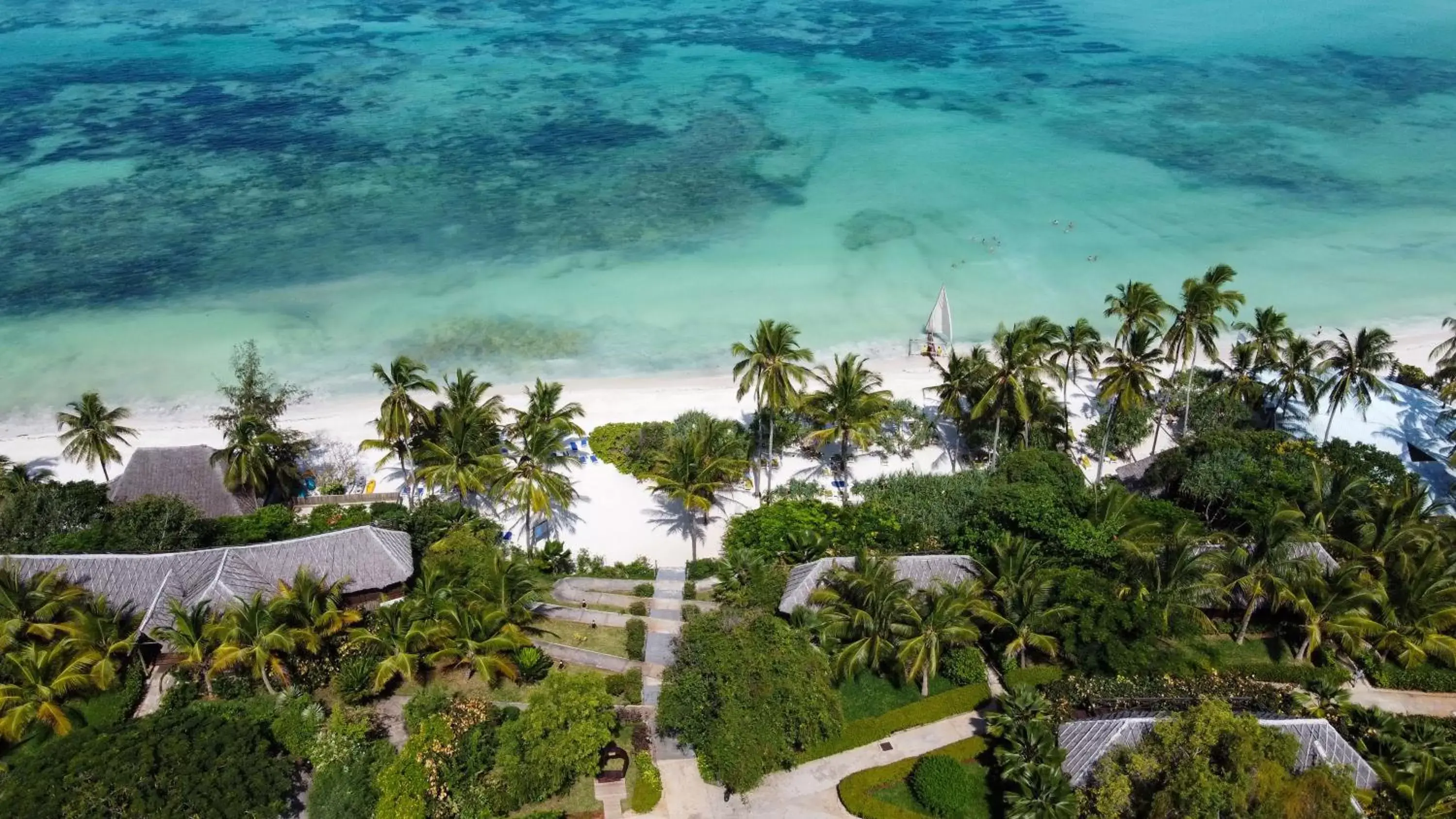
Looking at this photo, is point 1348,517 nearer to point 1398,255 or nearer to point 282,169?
point 1398,255

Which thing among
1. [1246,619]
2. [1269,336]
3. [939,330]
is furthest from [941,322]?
[1246,619]

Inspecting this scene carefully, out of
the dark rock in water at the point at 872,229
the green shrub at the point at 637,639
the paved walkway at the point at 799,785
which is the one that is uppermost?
the dark rock in water at the point at 872,229

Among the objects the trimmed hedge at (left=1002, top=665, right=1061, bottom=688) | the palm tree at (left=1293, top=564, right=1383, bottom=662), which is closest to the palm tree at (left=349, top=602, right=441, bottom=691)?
the trimmed hedge at (left=1002, top=665, right=1061, bottom=688)

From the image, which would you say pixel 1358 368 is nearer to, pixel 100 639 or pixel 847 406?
pixel 847 406

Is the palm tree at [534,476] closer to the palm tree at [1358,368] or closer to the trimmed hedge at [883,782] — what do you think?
the trimmed hedge at [883,782]

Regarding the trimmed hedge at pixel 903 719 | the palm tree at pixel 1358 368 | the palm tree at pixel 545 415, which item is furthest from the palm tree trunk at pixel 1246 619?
the palm tree at pixel 545 415
